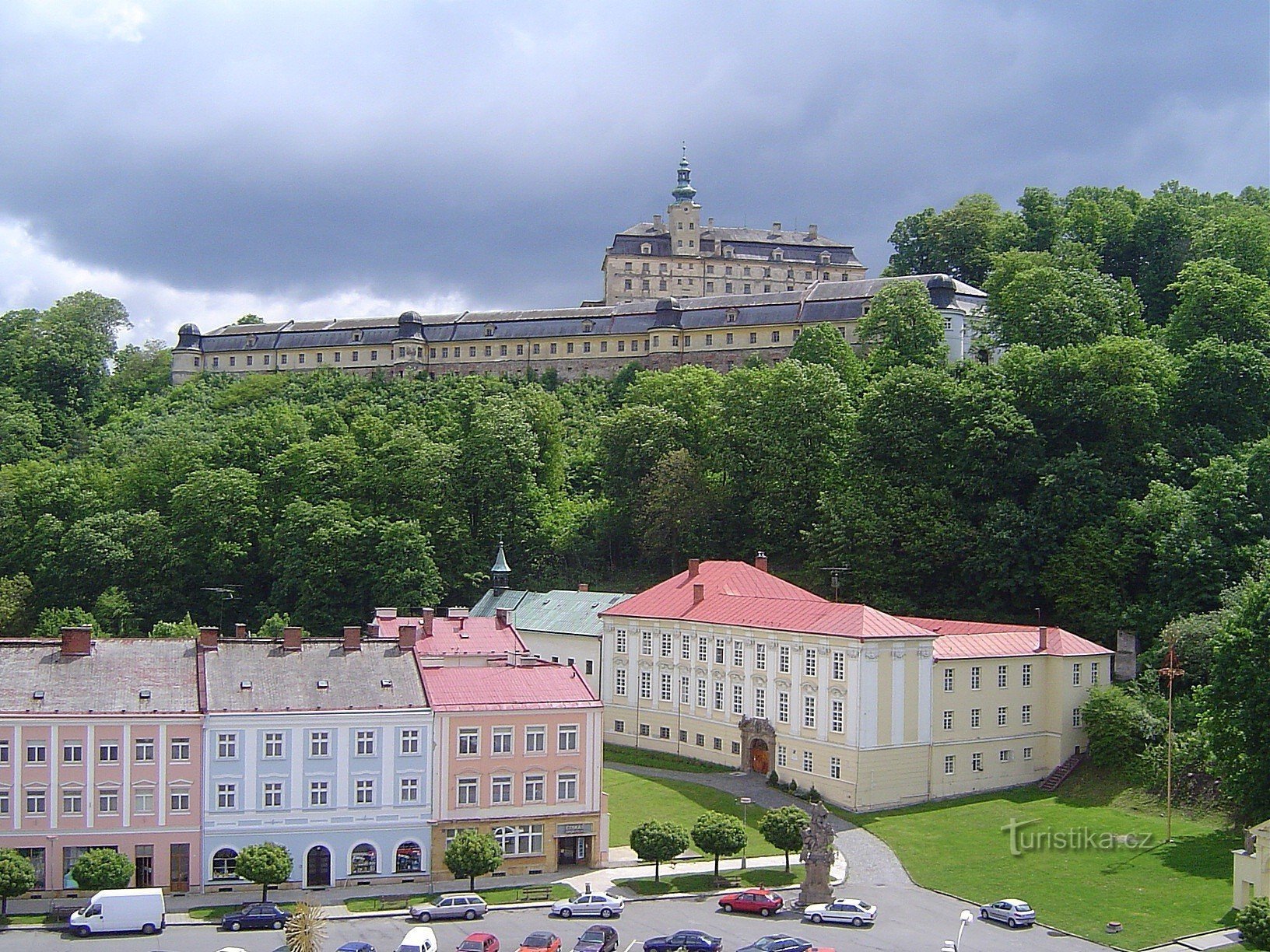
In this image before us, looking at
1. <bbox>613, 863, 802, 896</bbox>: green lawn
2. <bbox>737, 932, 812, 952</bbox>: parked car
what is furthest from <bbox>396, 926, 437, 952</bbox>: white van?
<bbox>613, 863, 802, 896</bbox>: green lawn

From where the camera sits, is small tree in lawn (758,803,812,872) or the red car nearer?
the red car

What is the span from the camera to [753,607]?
6519 cm

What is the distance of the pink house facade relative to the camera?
4612 cm

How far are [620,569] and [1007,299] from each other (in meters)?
30.2

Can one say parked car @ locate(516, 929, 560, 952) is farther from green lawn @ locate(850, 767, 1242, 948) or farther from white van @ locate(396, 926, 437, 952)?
green lawn @ locate(850, 767, 1242, 948)

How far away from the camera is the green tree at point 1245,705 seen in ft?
159

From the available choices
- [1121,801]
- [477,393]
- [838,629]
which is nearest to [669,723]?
[838,629]

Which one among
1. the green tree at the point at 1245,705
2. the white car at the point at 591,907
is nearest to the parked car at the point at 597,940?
A: the white car at the point at 591,907

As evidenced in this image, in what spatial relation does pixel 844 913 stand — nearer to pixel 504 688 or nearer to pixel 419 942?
pixel 419 942

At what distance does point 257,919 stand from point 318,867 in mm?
5559

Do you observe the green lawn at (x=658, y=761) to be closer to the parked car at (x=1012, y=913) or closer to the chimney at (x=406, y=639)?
the chimney at (x=406, y=639)

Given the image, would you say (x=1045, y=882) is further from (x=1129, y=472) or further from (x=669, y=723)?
(x=1129, y=472)

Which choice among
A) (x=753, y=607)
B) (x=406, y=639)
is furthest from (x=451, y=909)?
(x=753, y=607)

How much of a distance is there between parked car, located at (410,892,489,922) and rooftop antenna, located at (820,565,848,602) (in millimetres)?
35999
